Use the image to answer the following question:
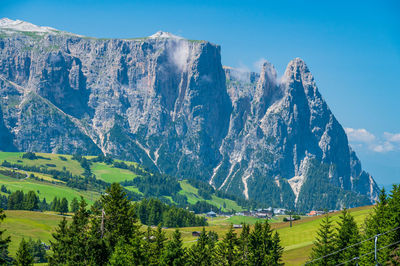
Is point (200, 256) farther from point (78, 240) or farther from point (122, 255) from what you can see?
point (78, 240)

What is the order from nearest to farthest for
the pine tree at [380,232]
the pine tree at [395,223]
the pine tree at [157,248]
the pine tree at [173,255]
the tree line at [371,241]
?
the pine tree at [173,255]
the pine tree at [157,248]
the pine tree at [395,223]
the pine tree at [380,232]
the tree line at [371,241]

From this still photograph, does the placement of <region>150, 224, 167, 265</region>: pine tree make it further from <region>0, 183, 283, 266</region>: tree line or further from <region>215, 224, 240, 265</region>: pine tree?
<region>215, 224, 240, 265</region>: pine tree

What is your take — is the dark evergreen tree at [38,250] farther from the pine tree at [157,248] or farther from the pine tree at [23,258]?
the pine tree at [23,258]

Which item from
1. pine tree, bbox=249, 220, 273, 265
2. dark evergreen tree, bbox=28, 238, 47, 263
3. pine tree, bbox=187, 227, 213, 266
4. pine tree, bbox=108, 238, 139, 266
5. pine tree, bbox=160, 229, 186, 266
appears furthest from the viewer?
dark evergreen tree, bbox=28, 238, 47, 263

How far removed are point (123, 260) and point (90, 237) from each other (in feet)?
25.1

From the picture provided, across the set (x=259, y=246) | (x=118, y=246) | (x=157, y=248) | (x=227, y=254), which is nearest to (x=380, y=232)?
(x=259, y=246)

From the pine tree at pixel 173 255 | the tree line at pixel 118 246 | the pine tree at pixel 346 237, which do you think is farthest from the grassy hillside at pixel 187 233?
the pine tree at pixel 173 255

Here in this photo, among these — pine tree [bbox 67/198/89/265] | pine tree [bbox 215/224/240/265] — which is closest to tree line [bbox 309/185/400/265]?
pine tree [bbox 215/224/240/265]

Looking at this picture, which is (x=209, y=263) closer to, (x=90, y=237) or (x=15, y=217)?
(x=90, y=237)

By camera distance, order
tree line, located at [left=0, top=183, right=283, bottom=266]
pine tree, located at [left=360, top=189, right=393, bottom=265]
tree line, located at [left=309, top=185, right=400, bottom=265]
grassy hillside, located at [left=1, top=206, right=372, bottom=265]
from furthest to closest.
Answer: grassy hillside, located at [left=1, top=206, right=372, bottom=265] < tree line, located at [left=309, top=185, right=400, bottom=265] < pine tree, located at [left=360, top=189, right=393, bottom=265] < tree line, located at [left=0, top=183, right=283, bottom=266]

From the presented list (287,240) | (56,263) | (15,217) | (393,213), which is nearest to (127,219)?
(56,263)

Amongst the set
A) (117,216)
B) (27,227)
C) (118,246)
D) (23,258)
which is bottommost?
(27,227)

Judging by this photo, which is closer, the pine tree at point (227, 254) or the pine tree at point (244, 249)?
the pine tree at point (227, 254)

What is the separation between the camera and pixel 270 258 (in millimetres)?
88500
